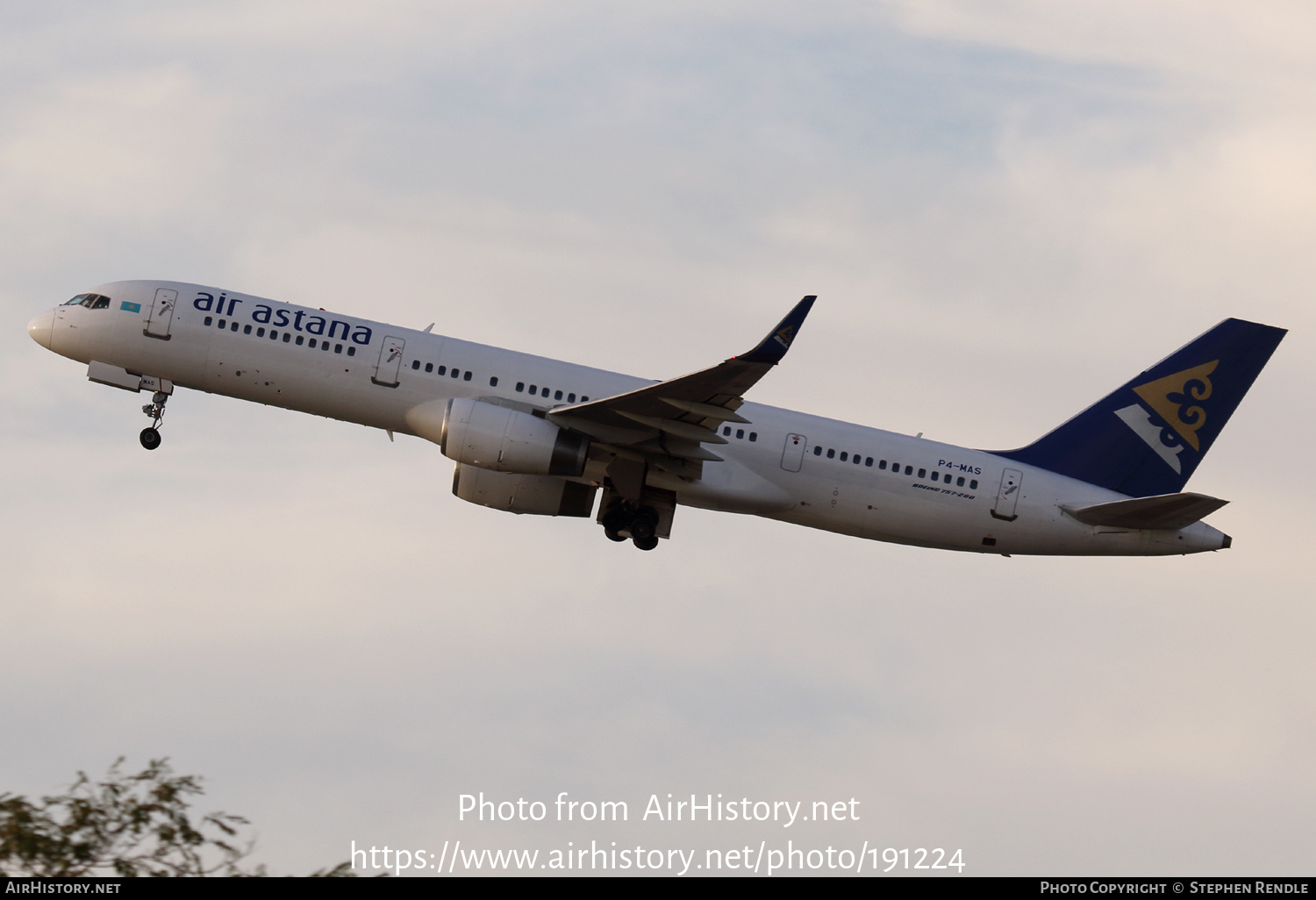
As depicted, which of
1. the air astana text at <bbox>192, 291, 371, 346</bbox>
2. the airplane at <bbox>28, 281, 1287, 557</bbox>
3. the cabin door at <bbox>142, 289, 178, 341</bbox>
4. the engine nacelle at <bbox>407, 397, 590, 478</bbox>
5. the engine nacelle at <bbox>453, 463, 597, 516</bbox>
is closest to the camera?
the engine nacelle at <bbox>407, 397, 590, 478</bbox>

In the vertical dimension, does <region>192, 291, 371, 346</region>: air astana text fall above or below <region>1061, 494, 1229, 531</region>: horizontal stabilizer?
above

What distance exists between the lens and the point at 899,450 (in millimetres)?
40406

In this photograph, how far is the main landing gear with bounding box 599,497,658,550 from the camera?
40.4 meters

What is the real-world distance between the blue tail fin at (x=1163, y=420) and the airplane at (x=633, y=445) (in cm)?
6

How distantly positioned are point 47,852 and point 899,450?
1118 inches

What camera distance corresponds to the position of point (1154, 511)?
1512 inches

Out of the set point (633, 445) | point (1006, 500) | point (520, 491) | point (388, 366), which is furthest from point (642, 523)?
point (1006, 500)

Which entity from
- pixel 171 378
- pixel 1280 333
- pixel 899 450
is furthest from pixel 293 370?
pixel 1280 333

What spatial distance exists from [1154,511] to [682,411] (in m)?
13.2

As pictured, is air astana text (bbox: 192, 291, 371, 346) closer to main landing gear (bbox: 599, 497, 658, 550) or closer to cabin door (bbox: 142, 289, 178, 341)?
cabin door (bbox: 142, 289, 178, 341)

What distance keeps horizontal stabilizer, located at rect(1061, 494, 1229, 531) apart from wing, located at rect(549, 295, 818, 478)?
35.2ft

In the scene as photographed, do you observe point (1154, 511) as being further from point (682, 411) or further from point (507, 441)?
point (507, 441)

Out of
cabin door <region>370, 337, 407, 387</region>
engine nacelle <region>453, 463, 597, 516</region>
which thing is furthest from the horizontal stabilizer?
cabin door <region>370, 337, 407, 387</region>

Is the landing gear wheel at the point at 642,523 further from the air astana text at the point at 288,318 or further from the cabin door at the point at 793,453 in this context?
the air astana text at the point at 288,318
